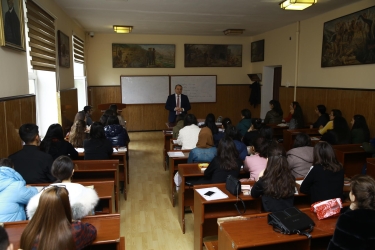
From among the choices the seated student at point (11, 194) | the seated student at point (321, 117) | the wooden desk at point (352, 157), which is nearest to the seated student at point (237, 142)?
the wooden desk at point (352, 157)

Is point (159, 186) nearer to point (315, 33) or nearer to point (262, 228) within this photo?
point (262, 228)

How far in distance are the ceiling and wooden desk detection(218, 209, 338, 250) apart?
479 centimetres

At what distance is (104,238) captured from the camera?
2033mm

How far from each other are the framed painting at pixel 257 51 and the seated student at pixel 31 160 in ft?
28.0

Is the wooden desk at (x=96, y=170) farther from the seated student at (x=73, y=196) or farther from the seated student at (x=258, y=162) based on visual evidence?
the seated student at (x=258, y=162)

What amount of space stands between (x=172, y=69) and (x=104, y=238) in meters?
8.99

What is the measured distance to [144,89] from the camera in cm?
1046

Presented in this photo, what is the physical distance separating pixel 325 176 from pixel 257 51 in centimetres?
826

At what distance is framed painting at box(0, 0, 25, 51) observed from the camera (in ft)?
11.1

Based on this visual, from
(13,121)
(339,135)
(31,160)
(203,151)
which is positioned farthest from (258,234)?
(339,135)

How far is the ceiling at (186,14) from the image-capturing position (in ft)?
19.8

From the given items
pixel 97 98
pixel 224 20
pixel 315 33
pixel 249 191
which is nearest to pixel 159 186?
pixel 249 191

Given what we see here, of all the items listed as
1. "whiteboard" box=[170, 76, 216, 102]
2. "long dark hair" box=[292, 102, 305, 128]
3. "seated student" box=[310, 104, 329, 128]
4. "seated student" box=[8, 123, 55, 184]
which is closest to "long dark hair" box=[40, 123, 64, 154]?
"seated student" box=[8, 123, 55, 184]

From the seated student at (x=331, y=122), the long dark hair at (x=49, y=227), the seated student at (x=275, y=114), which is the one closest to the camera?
the long dark hair at (x=49, y=227)
